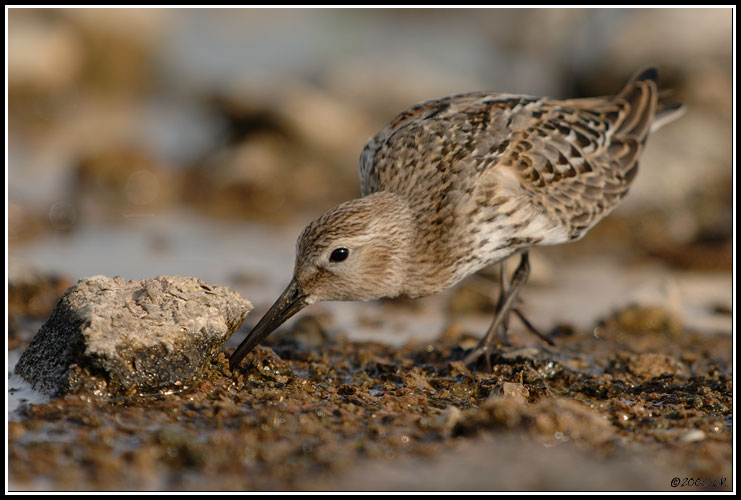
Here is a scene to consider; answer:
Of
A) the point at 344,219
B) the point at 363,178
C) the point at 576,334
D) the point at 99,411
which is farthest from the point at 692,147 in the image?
the point at 99,411

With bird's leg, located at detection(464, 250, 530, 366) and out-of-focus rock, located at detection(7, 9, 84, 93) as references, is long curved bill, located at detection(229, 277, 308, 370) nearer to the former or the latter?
bird's leg, located at detection(464, 250, 530, 366)

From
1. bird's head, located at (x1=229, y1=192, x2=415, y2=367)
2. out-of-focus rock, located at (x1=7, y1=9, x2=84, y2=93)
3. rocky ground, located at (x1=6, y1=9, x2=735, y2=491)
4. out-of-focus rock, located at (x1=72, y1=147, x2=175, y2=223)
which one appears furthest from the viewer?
out-of-focus rock, located at (x1=7, y1=9, x2=84, y2=93)

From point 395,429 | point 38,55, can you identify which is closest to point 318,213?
point 395,429

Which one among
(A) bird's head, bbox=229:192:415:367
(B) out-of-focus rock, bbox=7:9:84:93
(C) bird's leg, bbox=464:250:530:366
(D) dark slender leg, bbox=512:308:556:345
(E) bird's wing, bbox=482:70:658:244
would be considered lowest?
(D) dark slender leg, bbox=512:308:556:345

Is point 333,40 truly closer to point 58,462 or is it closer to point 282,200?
point 282,200

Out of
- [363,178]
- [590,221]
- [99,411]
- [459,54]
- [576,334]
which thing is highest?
[459,54]

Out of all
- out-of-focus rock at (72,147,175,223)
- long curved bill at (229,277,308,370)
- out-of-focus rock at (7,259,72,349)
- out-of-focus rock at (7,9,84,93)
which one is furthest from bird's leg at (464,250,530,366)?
out-of-focus rock at (7,9,84,93)

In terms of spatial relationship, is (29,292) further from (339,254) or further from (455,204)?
(455,204)
